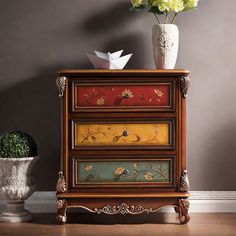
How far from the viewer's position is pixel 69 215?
3650 millimetres

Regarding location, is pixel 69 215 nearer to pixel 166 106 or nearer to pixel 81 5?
pixel 166 106

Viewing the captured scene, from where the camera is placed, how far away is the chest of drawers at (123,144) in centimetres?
330

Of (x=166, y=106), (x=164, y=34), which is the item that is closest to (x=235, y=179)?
(x=166, y=106)

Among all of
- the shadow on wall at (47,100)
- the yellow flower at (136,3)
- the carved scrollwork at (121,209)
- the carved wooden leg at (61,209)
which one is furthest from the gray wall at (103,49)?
the carved scrollwork at (121,209)

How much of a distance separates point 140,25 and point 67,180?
1.11 meters

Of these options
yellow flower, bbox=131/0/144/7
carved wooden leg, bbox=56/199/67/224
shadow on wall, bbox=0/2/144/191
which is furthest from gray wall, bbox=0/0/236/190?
carved wooden leg, bbox=56/199/67/224

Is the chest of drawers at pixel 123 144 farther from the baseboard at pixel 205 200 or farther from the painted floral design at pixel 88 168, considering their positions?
the baseboard at pixel 205 200

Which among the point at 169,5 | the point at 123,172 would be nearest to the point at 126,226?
the point at 123,172

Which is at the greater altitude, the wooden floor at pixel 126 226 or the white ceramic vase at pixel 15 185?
the white ceramic vase at pixel 15 185

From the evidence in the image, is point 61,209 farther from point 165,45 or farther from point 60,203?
point 165,45

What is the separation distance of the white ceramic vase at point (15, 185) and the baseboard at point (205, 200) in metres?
0.27

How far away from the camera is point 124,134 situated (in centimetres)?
331

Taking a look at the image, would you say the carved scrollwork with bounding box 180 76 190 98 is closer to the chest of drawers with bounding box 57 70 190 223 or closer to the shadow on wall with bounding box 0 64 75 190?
the chest of drawers with bounding box 57 70 190 223

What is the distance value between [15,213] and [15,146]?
407 millimetres
